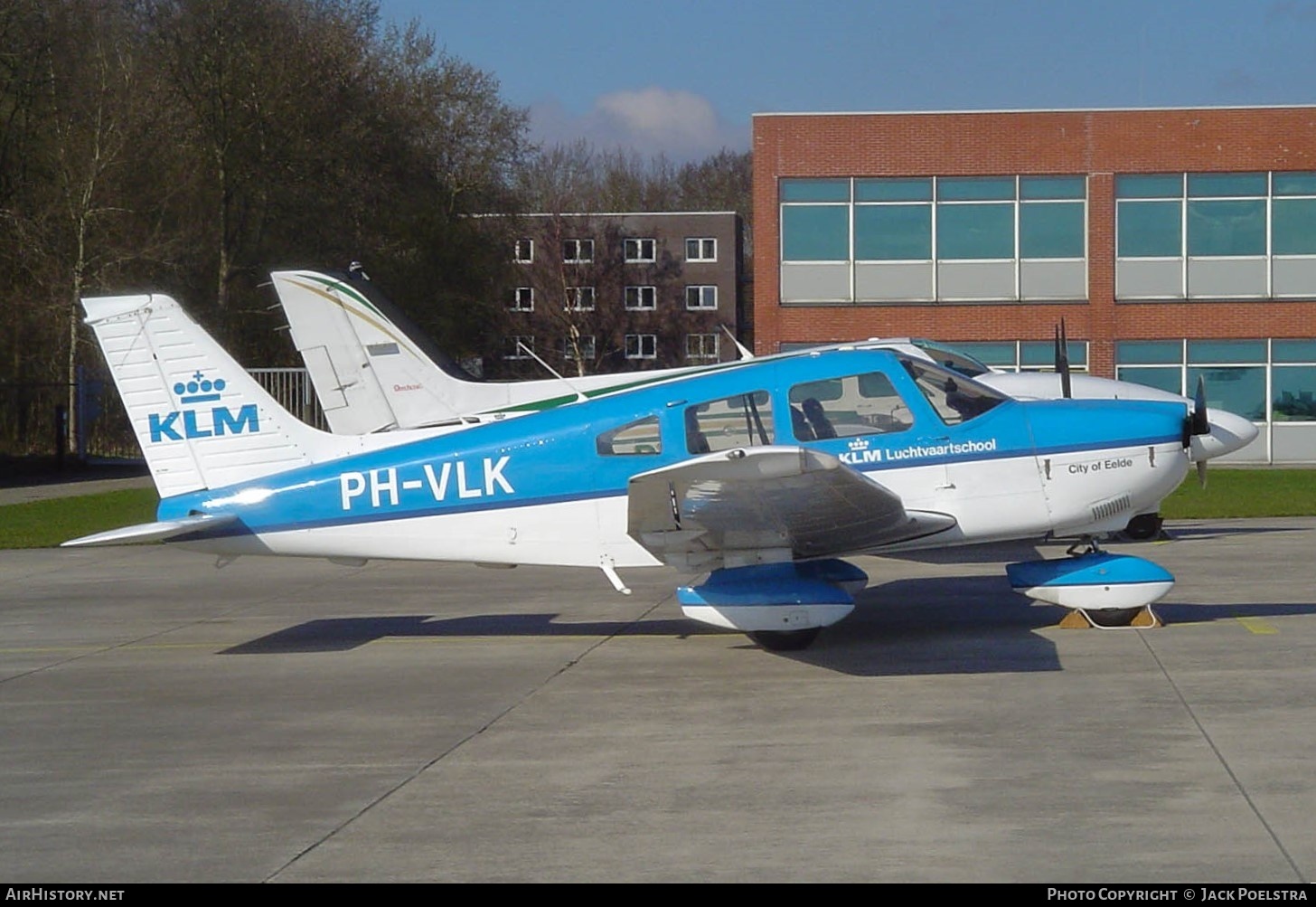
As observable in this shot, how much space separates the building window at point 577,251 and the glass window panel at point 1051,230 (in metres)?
33.6

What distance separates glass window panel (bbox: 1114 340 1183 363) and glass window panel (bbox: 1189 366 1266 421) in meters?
0.59

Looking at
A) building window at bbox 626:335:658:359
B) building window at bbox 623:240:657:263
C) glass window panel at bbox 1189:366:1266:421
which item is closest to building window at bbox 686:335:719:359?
building window at bbox 626:335:658:359

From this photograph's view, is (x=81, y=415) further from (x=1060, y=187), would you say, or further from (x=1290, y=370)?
(x=1290, y=370)

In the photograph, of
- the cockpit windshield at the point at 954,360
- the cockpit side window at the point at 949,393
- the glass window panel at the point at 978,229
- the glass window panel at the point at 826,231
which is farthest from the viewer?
the glass window panel at the point at 826,231

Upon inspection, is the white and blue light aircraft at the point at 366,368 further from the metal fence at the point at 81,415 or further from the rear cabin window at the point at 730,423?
the metal fence at the point at 81,415

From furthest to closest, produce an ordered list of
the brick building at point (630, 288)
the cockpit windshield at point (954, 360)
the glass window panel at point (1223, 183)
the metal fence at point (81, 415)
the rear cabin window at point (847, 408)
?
the brick building at point (630, 288) → the metal fence at point (81, 415) → the glass window panel at point (1223, 183) → the cockpit windshield at point (954, 360) → the rear cabin window at point (847, 408)

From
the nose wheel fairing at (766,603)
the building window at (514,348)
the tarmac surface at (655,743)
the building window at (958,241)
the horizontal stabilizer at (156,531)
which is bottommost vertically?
the tarmac surface at (655,743)

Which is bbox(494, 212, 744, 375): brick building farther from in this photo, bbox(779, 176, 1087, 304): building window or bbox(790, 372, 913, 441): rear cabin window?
bbox(790, 372, 913, 441): rear cabin window

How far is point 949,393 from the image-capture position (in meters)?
10.5

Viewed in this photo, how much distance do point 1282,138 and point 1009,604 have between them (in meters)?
27.1

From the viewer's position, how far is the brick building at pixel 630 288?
6556 cm

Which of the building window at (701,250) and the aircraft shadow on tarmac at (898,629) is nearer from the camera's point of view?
the aircraft shadow on tarmac at (898,629)

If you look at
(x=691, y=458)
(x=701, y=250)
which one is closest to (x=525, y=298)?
(x=701, y=250)

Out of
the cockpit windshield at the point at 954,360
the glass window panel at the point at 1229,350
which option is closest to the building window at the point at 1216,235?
the glass window panel at the point at 1229,350
